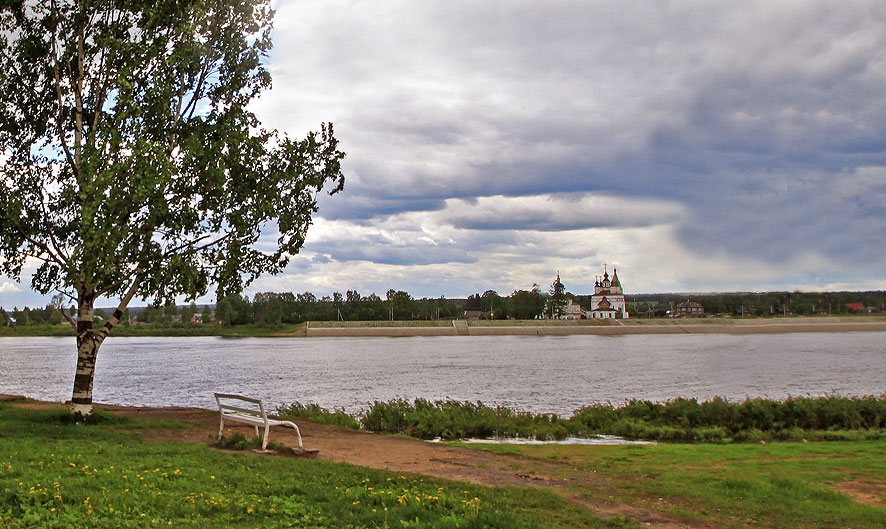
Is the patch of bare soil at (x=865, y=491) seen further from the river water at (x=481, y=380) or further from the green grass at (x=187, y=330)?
the green grass at (x=187, y=330)

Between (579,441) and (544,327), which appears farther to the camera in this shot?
(544,327)

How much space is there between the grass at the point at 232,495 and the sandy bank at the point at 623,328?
6382 inches

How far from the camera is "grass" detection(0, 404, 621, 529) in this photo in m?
8.11

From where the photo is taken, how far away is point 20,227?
18.0 m

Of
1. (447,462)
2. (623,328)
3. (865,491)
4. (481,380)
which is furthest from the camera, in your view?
(623,328)

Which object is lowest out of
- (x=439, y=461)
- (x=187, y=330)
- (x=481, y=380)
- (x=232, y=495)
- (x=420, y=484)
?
(x=187, y=330)

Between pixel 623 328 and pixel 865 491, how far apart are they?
173 meters

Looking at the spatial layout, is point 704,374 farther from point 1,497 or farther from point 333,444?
point 1,497

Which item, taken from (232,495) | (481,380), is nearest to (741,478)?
(232,495)

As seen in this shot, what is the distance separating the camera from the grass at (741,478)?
32.6 feet

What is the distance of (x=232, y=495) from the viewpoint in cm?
941

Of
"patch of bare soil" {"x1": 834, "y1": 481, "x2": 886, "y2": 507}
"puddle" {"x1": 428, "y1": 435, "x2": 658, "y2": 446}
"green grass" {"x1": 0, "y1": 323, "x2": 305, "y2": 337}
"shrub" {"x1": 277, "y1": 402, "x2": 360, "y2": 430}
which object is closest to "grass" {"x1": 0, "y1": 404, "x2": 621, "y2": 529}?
"patch of bare soil" {"x1": 834, "y1": 481, "x2": 886, "y2": 507}

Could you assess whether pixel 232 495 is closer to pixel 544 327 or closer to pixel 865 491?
pixel 865 491

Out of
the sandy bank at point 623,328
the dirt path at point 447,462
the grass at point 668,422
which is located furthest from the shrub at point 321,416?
Result: the sandy bank at point 623,328
